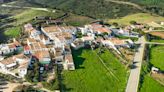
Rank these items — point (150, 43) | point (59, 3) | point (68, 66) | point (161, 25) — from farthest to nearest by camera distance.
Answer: point (59, 3)
point (161, 25)
point (150, 43)
point (68, 66)

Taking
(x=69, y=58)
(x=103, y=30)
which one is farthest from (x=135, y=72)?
(x=103, y=30)

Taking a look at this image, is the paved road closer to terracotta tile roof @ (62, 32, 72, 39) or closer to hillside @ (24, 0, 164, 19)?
terracotta tile roof @ (62, 32, 72, 39)

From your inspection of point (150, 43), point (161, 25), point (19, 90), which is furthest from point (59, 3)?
point (19, 90)

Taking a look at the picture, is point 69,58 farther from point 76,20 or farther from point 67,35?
point 76,20

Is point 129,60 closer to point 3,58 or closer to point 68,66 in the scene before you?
point 68,66

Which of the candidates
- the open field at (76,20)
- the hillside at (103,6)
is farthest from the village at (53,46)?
the hillside at (103,6)
